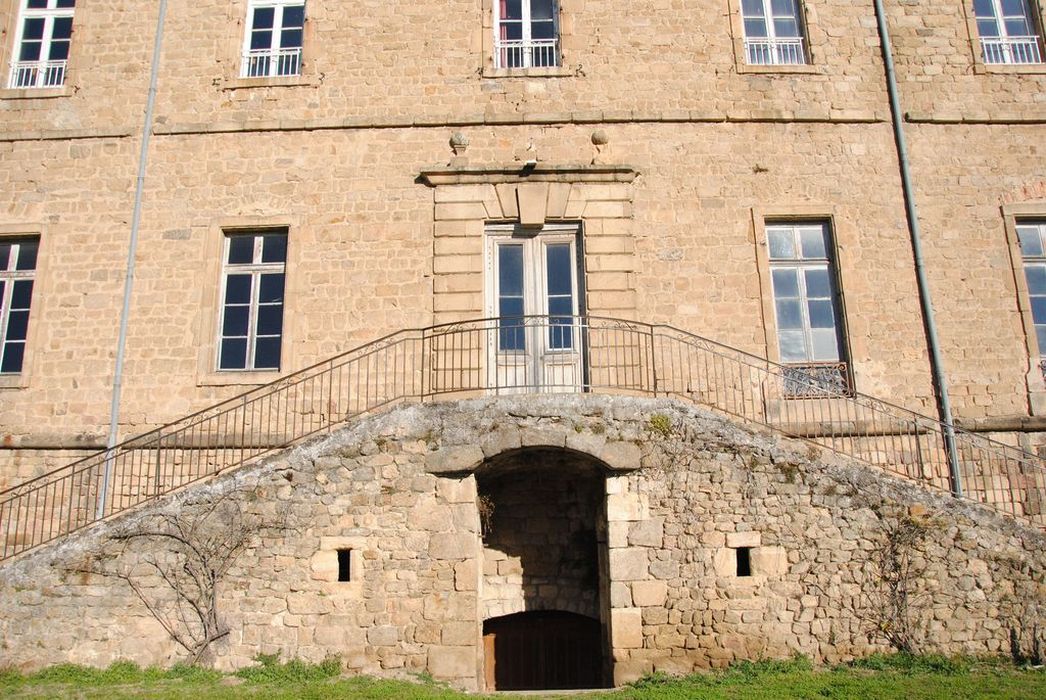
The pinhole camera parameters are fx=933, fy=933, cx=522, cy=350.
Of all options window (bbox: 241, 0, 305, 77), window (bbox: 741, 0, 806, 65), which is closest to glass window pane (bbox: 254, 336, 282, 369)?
window (bbox: 241, 0, 305, 77)

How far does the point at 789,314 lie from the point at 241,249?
6.40 m

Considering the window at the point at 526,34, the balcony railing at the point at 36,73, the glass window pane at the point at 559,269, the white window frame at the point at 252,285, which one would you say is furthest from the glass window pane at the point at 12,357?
the window at the point at 526,34

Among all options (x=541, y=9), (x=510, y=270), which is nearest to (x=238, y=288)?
(x=510, y=270)

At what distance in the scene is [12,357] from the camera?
34.9 ft

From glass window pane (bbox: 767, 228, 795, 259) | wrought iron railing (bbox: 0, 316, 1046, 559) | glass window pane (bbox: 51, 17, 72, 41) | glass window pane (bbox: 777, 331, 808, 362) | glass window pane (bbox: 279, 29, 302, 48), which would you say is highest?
glass window pane (bbox: 51, 17, 72, 41)

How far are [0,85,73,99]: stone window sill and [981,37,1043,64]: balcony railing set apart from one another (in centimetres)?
1137

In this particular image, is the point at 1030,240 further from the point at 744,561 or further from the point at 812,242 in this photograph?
the point at 744,561

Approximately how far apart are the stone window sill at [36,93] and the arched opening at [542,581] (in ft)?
23.7

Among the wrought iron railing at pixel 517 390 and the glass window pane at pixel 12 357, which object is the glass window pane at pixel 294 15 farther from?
the glass window pane at pixel 12 357

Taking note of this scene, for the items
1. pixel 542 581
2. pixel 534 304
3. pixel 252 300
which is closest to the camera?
pixel 542 581

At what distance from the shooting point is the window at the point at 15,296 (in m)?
10.7

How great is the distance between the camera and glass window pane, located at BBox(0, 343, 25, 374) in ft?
34.8

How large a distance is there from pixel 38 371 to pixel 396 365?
4.04 meters

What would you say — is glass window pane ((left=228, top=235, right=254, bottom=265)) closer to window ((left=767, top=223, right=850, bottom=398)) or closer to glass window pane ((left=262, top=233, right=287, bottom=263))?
glass window pane ((left=262, top=233, right=287, bottom=263))
